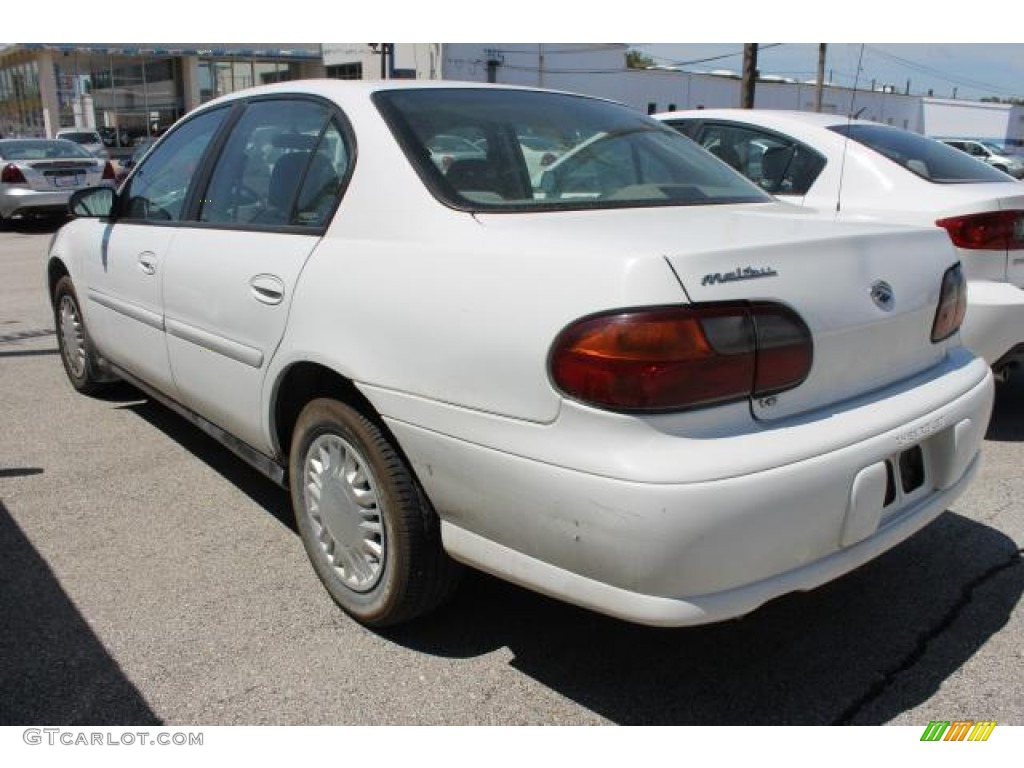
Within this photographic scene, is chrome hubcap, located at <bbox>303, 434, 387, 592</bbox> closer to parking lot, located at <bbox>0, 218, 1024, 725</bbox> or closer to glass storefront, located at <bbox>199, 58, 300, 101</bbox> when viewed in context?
parking lot, located at <bbox>0, 218, 1024, 725</bbox>

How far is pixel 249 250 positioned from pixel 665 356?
5.56 feet

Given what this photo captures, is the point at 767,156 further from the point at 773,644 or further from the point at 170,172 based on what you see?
the point at 773,644

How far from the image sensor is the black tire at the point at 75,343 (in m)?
4.96

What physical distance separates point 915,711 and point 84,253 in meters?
4.19

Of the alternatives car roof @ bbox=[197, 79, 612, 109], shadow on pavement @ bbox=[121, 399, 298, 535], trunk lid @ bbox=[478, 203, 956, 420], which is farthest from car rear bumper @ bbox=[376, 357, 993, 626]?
shadow on pavement @ bbox=[121, 399, 298, 535]

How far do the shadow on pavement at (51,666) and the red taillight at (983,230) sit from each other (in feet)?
13.1

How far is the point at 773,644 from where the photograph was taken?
2.76 meters

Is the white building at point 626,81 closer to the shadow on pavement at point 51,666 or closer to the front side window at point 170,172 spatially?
the front side window at point 170,172

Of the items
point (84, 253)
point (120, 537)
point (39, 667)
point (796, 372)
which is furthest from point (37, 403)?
point (796, 372)

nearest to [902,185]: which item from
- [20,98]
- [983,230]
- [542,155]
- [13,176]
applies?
[983,230]

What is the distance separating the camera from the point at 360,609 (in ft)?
9.15

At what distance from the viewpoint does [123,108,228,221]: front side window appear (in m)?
3.74

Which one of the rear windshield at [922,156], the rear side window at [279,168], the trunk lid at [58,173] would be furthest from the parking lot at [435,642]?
the trunk lid at [58,173]

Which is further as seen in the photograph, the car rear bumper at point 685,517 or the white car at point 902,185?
the white car at point 902,185
